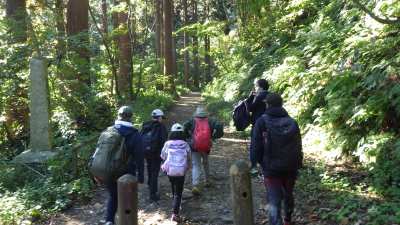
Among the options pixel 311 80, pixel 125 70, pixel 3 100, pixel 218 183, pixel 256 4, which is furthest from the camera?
pixel 125 70

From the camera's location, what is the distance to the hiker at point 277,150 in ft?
17.9

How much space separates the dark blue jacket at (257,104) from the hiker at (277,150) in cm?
184

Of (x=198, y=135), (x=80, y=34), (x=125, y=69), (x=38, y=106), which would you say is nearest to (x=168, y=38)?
(x=125, y=69)

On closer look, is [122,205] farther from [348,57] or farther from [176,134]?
[348,57]

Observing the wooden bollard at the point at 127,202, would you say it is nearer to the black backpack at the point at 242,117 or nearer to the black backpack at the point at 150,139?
the black backpack at the point at 150,139

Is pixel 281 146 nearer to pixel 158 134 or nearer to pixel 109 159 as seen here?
pixel 109 159

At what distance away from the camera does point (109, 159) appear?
6.38 m

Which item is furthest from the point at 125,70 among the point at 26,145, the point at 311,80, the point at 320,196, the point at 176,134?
the point at 320,196

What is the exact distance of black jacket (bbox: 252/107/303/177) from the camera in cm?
545

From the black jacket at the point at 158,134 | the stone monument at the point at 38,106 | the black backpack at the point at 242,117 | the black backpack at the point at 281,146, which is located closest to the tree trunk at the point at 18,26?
the stone monument at the point at 38,106

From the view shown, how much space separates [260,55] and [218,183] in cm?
1021

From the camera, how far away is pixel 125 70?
1914 cm

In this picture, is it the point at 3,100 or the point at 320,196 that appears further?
the point at 3,100

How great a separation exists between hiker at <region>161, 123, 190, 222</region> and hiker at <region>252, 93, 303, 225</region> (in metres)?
1.94
